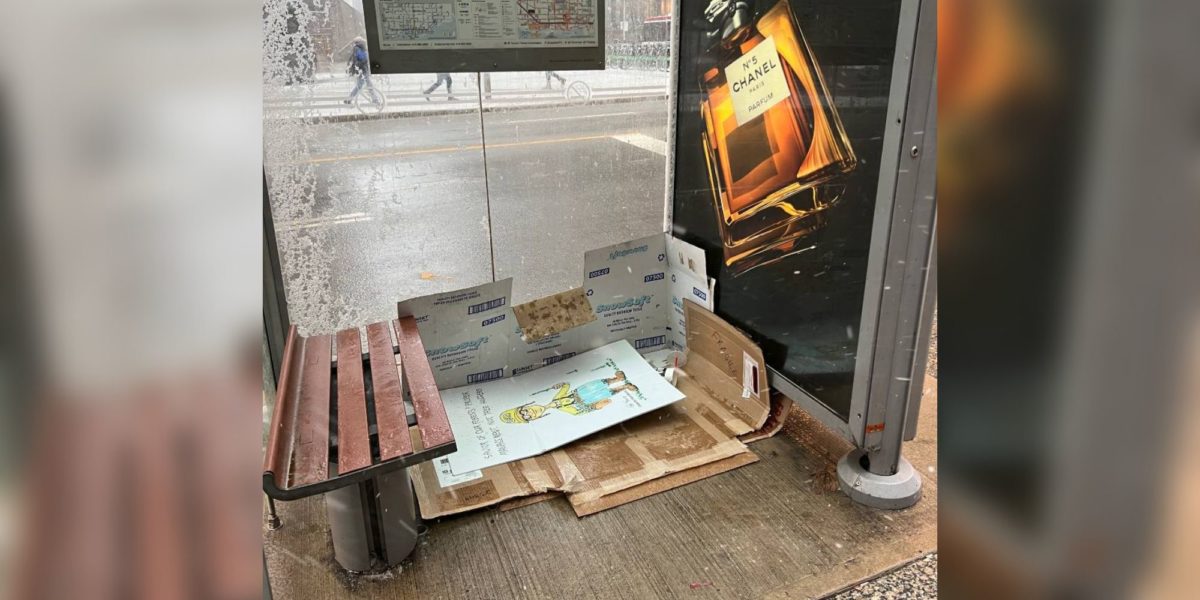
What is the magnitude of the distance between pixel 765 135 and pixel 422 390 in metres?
1.53

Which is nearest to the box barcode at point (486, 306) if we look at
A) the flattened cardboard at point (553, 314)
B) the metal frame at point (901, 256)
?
the flattened cardboard at point (553, 314)

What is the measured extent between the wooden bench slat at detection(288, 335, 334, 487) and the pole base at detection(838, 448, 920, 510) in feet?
5.63

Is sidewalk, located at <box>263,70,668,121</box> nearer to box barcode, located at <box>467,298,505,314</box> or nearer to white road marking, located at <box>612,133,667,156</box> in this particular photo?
white road marking, located at <box>612,133,667,156</box>

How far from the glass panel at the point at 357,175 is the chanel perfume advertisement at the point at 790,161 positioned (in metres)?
0.99

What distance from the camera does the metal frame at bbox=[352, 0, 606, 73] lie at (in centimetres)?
284

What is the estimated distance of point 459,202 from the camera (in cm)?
322

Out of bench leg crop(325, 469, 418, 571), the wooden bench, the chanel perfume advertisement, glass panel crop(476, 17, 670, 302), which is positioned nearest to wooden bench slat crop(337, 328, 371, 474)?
the wooden bench

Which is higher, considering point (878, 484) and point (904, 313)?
point (904, 313)

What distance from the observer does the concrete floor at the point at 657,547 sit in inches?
86.7

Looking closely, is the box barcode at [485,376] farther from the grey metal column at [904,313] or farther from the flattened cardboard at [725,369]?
the grey metal column at [904,313]

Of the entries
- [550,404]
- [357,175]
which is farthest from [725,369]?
[357,175]

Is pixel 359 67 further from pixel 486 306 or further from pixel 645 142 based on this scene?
pixel 645 142
